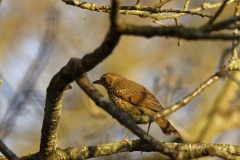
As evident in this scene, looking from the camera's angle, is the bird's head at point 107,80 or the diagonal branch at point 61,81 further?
the bird's head at point 107,80

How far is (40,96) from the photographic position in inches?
229

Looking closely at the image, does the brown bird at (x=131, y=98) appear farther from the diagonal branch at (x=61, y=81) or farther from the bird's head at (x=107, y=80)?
the diagonal branch at (x=61, y=81)

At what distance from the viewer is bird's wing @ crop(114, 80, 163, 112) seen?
6113 mm

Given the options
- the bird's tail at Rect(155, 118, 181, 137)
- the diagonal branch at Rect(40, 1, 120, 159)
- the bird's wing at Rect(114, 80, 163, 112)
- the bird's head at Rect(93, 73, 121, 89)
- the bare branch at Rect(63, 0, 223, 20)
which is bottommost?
the bird's tail at Rect(155, 118, 181, 137)

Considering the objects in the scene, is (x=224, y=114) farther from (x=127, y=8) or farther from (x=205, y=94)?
(x=127, y=8)

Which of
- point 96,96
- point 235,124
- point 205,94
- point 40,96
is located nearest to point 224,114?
point 235,124

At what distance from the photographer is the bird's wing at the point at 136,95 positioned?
20.1 ft

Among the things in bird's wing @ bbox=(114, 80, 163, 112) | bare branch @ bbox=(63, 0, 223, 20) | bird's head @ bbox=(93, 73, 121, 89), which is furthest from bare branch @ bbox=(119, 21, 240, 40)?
bird's head @ bbox=(93, 73, 121, 89)

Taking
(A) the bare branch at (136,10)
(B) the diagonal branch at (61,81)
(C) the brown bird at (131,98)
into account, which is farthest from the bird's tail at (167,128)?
(B) the diagonal branch at (61,81)

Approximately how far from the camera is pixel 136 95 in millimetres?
6395

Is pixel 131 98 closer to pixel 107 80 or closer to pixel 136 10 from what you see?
pixel 107 80

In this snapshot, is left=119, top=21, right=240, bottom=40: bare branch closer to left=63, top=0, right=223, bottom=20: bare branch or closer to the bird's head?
left=63, top=0, right=223, bottom=20: bare branch

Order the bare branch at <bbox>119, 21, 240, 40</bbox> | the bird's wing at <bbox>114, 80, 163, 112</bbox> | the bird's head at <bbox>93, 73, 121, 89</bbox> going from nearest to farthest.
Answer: the bare branch at <bbox>119, 21, 240, 40</bbox>, the bird's wing at <bbox>114, 80, 163, 112</bbox>, the bird's head at <bbox>93, 73, 121, 89</bbox>

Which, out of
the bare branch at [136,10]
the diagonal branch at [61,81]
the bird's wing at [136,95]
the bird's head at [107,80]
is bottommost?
the diagonal branch at [61,81]
